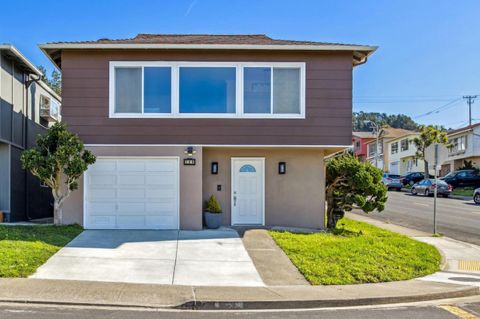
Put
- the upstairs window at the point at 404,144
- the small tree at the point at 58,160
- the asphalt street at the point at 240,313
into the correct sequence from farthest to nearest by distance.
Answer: the upstairs window at the point at 404,144 → the small tree at the point at 58,160 → the asphalt street at the point at 240,313

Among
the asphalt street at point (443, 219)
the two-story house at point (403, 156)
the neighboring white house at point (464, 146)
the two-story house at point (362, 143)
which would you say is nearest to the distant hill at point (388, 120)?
the two-story house at point (362, 143)

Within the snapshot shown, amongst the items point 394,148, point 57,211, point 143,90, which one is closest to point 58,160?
point 57,211

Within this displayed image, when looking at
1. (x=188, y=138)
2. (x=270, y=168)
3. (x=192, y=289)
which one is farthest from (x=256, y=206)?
(x=192, y=289)

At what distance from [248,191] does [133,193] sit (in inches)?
145

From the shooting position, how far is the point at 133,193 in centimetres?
1371

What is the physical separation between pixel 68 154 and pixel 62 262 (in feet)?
12.7

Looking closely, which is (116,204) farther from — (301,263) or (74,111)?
(301,263)

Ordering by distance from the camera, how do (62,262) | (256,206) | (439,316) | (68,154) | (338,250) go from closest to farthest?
(439,316) < (62,262) < (338,250) < (68,154) < (256,206)

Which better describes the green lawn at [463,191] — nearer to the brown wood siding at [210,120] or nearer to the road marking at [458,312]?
the brown wood siding at [210,120]

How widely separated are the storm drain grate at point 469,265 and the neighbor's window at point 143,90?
9078 mm

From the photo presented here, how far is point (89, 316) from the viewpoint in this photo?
6402mm

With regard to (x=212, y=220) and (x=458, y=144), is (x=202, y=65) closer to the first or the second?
(x=212, y=220)

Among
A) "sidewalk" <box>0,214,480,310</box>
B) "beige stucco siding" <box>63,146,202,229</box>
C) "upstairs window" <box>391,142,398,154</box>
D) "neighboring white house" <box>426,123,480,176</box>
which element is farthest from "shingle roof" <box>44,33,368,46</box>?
"upstairs window" <box>391,142,398,154</box>

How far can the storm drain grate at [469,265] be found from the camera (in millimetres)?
10625
